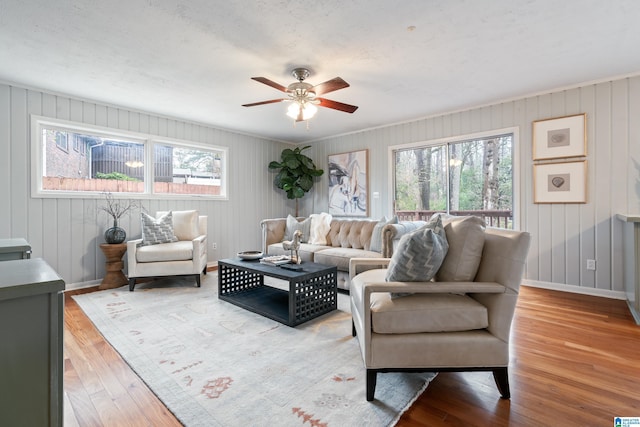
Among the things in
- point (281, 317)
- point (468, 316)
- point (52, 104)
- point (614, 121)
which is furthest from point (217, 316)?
point (614, 121)

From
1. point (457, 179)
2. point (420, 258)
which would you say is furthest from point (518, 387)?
point (457, 179)

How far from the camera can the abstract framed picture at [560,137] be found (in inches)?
135

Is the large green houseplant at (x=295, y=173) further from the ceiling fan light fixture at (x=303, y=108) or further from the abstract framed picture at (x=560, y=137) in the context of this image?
the abstract framed picture at (x=560, y=137)

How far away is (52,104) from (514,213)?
5.96 m

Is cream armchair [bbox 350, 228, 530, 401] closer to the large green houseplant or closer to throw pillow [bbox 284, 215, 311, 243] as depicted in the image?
throw pillow [bbox 284, 215, 311, 243]

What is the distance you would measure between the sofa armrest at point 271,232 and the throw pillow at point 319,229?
0.51 m

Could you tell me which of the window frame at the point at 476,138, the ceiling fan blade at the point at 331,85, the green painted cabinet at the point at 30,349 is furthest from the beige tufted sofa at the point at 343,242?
the green painted cabinet at the point at 30,349

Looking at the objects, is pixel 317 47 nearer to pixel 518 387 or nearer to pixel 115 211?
pixel 518 387

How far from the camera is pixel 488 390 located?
167cm

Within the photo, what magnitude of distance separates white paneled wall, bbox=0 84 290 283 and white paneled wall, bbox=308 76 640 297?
425 centimetres

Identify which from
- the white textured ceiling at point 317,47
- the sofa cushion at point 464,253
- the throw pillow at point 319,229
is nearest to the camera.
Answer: the sofa cushion at point 464,253

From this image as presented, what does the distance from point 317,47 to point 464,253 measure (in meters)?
2.07

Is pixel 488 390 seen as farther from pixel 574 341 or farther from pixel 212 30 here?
pixel 212 30

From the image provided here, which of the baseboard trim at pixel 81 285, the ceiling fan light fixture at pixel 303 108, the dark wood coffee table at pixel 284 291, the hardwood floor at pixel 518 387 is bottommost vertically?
the hardwood floor at pixel 518 387
